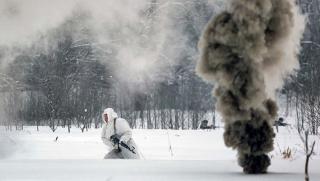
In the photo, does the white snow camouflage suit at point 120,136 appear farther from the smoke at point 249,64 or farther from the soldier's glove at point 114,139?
the smoke at point 249,64

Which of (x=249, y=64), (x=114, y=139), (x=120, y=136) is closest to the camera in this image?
(x=249, y=64)

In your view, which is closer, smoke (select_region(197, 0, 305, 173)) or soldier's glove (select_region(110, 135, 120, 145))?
smoke (select_region(197, 0, 305, 173))

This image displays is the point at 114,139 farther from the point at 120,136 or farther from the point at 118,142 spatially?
the point at 120,136

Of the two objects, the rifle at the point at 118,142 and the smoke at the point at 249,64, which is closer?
the smoke at the point at 249,64

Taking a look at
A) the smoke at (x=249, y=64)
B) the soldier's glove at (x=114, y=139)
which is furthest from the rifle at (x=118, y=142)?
the smoke at (x=249, y=64)

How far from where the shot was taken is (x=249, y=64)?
5480 millimetres

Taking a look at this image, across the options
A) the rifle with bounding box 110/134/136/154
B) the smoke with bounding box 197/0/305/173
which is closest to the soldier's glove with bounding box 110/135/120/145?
the rifle with bounding box 110/134/136/154

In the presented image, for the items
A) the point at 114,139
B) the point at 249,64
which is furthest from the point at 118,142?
the point at 249,64

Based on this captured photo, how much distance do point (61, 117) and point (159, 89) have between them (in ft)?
41.9

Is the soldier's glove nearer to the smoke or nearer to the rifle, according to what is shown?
the rifle

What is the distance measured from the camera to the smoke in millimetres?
5406

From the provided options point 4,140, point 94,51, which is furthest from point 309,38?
point 94,51

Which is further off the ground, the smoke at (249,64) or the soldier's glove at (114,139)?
the smoke at (249,64)

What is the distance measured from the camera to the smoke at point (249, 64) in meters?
5.41
